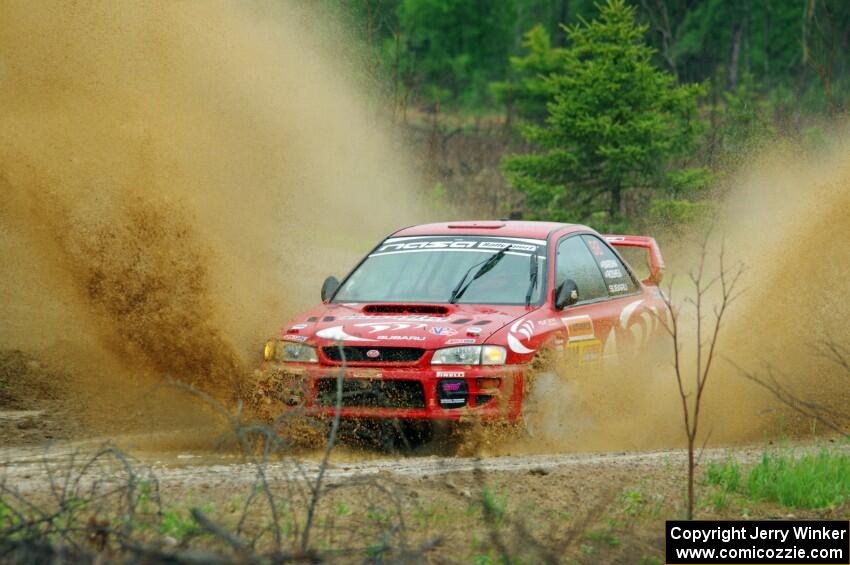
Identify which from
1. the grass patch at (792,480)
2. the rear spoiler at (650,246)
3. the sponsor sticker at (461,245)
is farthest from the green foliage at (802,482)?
the rear spoiler at (650,246)

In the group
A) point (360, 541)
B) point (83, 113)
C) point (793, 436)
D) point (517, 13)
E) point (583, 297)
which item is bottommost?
point (793, 436)

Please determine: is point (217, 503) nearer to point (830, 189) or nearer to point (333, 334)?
point (333, 334)

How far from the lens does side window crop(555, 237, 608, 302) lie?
9352 mm

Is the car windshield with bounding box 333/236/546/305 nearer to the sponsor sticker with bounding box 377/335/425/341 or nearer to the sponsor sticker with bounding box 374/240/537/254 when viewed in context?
the sponsor sticker with bounding box 374/240/537/254

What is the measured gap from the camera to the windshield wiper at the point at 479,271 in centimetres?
898

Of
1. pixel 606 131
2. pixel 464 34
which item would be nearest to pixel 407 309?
pixel 606 131

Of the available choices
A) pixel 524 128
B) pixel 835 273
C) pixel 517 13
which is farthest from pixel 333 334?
pixel 517 13

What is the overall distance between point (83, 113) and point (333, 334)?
6.03 metres

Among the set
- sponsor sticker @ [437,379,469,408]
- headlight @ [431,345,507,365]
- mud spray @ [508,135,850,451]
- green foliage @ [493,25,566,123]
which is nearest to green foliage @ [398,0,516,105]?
green foliage @ [493,25,566,123]

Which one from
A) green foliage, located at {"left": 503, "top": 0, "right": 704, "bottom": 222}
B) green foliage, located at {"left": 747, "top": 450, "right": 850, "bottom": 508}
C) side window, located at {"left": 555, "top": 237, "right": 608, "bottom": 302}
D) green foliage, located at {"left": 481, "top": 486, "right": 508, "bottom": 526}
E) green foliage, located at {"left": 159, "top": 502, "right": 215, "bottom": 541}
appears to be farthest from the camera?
green foliage, located at {"left": 503, "top": 0, "right": 704, "bottom": 222}

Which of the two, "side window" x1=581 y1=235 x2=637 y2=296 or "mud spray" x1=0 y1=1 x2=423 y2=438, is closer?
"side window" x1=581 y1=235 x2=637 y2=296

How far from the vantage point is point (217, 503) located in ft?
18.6

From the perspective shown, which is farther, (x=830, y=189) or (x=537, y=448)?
(x=830, y=189)

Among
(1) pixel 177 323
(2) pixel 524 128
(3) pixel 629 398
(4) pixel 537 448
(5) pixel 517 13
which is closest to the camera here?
(4) pixel 537 448
